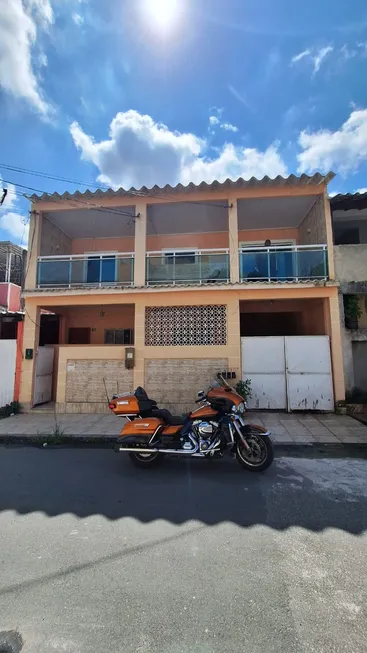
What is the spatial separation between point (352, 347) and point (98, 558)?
8948 mm

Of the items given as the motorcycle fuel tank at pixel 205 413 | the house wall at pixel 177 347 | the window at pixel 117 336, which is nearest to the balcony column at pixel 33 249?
the house wall at pixel 177 347

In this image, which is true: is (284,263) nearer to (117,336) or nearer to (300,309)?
(300,309)

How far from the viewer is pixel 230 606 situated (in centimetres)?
204

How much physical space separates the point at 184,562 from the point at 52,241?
1037 centimetres

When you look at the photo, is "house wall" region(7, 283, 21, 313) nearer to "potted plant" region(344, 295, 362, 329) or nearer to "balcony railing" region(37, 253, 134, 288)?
"balcony railing" region(37, 253, 134, 288)

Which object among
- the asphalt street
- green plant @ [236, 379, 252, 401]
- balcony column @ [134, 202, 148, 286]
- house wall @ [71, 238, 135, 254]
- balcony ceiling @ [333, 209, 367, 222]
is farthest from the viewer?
house wall @ [71, 238, 135, 254]

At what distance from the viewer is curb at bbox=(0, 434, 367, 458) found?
17.5ft

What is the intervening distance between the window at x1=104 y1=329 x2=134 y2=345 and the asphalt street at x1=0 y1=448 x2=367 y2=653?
25.1 ft

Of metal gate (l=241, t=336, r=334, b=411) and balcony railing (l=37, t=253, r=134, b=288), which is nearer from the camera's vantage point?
metal gate (l=241, t=336, r=334, b=411)

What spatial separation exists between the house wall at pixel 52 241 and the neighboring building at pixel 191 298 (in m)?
0.17

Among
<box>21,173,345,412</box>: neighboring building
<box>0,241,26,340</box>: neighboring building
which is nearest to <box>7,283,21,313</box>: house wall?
<box>0,241,26,340</box>: neighboring building

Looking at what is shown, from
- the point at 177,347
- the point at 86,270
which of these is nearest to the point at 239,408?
the point at 177,347

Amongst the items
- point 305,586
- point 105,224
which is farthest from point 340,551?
point 105,224

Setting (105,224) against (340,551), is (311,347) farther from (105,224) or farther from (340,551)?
(105,224)
